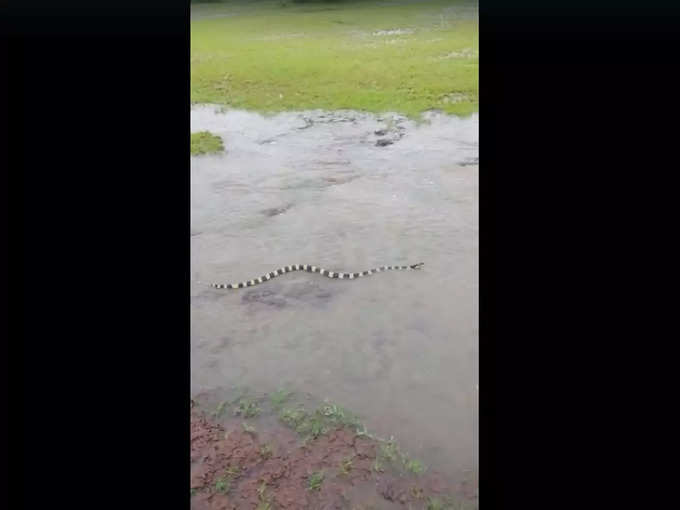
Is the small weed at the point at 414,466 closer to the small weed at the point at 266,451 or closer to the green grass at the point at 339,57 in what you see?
the small weed at the point at 266,451

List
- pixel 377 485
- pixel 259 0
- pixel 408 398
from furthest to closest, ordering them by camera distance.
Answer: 1. pixel 259 0
2. pixel 408 398
3. pixel 377 485

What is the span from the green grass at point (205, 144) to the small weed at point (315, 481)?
926 cm

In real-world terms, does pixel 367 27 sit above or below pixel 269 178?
above

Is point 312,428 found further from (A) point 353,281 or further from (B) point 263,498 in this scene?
(A) point 353,281

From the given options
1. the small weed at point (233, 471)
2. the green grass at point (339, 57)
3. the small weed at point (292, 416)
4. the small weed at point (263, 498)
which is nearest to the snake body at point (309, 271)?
the small weed at point (292, 416)

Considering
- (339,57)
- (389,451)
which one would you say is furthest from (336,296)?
(339,57)

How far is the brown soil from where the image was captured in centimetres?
349

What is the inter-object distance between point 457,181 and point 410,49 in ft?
40.7

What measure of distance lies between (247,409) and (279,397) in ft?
0.97

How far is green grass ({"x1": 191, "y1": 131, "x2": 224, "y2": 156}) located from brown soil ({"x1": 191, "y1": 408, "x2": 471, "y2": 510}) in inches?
345

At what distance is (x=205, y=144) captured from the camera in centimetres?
1254
